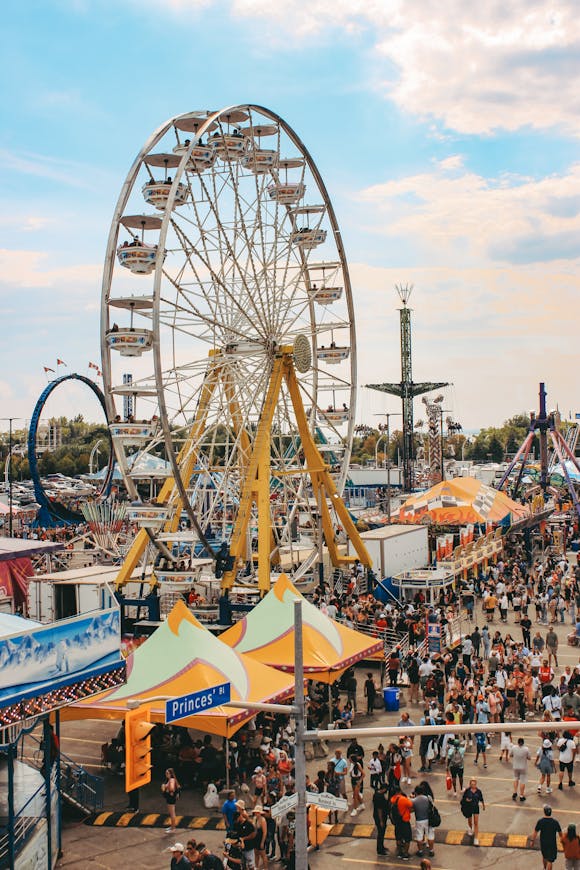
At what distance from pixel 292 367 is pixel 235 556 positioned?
6.59m

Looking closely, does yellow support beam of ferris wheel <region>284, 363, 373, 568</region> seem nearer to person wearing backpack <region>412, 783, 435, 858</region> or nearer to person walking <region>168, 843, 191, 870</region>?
person wearing backpack <region>412, 783, 435, 858</region>

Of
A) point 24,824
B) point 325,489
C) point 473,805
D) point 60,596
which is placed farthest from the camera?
point 325,489

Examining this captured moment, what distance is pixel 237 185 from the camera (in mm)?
28547

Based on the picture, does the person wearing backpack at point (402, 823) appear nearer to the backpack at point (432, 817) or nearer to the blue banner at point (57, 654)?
the backpack at point (432, 817)

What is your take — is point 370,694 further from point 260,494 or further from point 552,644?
point 260,494

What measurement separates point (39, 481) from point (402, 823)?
52.0m

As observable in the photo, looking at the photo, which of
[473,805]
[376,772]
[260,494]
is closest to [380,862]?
[473,805]

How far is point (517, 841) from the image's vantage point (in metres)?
13.9

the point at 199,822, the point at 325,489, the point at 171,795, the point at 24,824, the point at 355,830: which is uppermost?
the point at 325,489

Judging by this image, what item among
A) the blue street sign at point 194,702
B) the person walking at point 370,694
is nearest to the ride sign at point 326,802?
the blue street sign at point 194,702

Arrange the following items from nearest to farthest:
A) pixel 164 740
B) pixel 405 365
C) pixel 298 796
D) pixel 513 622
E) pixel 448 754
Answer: pixel 298 796 < pixel 448 754 < pixel 164 740 < pixel 513 622 < pixel 405 365

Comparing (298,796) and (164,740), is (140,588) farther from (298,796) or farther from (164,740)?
(298,796)

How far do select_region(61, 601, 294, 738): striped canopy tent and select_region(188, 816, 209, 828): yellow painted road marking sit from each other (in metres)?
1.27

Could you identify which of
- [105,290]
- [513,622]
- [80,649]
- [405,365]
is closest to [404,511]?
[513,622]
